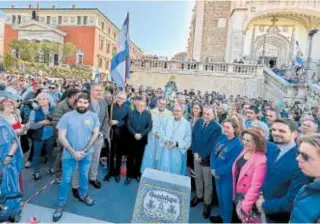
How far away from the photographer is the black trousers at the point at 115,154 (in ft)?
16.6

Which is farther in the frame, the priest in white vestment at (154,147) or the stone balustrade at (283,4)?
the stone balustrade at (283,4)

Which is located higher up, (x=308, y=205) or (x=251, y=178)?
(x=308, y=205)

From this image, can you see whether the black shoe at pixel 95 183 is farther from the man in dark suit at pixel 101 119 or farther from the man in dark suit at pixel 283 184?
the man in dark suit at pixel 283 184

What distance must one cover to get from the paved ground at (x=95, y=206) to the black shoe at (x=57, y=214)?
0.06 meters

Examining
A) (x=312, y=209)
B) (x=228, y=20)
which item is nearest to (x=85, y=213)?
(x=312, y=209)

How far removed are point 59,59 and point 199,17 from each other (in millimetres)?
22176

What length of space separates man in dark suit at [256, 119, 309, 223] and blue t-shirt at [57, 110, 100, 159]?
2.45 meters

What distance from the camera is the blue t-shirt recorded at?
3697mm

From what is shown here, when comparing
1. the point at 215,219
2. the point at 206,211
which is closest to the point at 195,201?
the point at 206,211

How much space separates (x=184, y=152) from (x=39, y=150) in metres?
2.72

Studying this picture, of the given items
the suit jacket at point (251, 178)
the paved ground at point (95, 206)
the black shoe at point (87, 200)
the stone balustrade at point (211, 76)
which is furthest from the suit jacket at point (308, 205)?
the stone balustrade at point (211, 76)

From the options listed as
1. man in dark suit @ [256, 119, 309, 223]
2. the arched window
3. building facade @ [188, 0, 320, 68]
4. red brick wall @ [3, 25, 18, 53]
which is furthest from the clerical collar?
red brick wall @ [3, 25, 18, 53]

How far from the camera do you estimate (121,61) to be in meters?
5.67

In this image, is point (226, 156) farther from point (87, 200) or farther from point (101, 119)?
point (101, 119)
